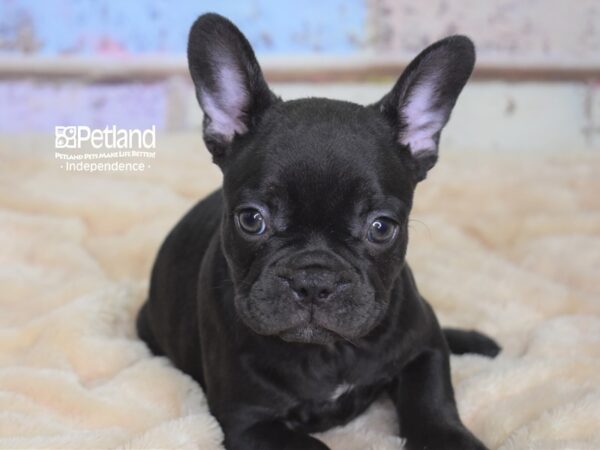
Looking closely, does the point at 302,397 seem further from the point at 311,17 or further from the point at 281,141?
the point at 311,17

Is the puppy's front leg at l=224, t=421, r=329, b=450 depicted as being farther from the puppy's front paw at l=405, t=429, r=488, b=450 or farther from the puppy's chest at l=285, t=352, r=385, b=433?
the puppy's front paw at l=405, t=429, r=488, b=450

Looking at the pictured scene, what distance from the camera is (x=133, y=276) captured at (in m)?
3.14

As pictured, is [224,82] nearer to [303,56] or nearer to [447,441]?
[447,441]

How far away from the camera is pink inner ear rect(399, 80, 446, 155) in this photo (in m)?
2.06

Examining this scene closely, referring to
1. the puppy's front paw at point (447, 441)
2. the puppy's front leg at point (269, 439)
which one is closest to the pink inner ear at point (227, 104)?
the puppy's front leg at point (269, 439)

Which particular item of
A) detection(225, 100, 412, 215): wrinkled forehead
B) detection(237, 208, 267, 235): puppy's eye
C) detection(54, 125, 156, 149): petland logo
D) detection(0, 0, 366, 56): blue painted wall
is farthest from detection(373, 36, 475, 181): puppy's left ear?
detection(0, 0, 366, 56): blue painted wall

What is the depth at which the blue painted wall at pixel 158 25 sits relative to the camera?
4.59 meters

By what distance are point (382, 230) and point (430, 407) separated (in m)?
0.45

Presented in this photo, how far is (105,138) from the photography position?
3.95m

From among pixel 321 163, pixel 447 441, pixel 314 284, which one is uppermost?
pixel 321 163

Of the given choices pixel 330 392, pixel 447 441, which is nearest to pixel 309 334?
pixel 330 392

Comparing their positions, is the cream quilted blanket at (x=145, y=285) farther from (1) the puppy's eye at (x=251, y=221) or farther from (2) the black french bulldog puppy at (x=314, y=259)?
(1) the puppy's eye at (x=251, y=221)

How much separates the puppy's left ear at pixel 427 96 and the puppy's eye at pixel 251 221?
42cm

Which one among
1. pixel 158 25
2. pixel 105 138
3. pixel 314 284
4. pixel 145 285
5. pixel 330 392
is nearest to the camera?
pixel 314 284
